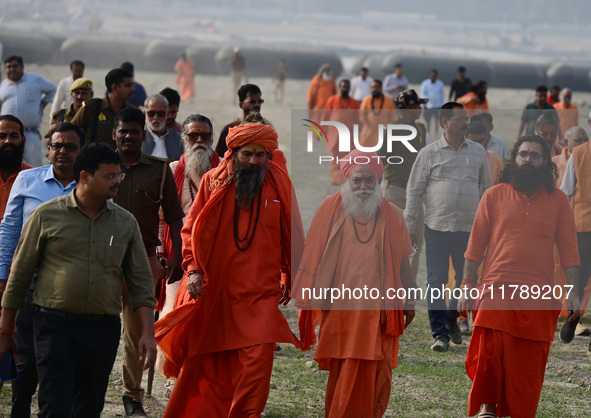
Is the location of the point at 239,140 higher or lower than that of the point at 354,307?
higher

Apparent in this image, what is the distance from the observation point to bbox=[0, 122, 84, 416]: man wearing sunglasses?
4.64 m

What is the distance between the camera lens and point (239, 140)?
213 inches

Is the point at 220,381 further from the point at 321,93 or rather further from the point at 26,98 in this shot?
the point at 321,93

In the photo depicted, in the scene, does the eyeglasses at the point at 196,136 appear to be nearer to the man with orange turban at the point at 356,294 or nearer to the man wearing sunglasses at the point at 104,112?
the man wearing sunglasses at the point at 104,112

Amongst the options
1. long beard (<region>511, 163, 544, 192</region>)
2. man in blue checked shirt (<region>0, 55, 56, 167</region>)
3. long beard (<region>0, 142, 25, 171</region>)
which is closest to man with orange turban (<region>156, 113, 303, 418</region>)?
long beard (<region>0, 142, 25, 171</region>)

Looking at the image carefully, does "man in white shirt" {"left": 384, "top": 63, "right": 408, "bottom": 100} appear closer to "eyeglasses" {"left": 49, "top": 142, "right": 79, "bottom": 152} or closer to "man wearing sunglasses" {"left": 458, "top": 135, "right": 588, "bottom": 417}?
"man wearing sunglasses" {"left": 458, "top": 135, "right": 588, "bottom": 417}

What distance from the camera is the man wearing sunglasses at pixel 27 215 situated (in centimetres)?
Result: 464

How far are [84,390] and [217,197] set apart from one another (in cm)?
142

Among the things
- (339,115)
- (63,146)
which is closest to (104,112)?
(63,146)

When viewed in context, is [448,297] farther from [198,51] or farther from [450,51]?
[450,51]

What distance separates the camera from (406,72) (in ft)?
131

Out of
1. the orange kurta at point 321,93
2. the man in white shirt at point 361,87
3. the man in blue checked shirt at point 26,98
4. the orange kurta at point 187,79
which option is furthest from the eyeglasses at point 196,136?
the orange kurta at point 187,79

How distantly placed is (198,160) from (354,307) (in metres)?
1.48

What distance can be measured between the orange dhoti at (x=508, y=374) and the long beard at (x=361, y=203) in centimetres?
97
